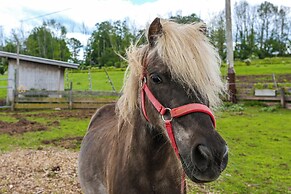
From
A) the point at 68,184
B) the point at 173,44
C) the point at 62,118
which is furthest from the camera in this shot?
the point at 62,118

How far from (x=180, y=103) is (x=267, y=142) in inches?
262

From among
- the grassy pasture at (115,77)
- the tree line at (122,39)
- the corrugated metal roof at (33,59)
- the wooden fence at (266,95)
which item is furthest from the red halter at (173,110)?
the tree line at (122,39)

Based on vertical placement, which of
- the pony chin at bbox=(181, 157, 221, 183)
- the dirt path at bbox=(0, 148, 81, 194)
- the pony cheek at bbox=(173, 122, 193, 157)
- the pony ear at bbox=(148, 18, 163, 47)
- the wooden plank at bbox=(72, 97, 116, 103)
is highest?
the pony ear at bbox=(148, 18, 163, 47)

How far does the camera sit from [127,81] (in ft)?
7.56

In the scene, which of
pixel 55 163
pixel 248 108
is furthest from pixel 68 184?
pixel 248 108

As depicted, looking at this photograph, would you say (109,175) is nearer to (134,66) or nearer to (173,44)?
(134,66)

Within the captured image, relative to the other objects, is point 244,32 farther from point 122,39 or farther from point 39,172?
point 39,172

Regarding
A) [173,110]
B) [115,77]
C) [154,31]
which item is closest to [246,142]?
[154,31]

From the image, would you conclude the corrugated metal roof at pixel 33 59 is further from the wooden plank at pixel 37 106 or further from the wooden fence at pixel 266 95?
the wooden fence at pixel 266 95

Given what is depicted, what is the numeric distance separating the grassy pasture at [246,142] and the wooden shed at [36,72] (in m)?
5.07

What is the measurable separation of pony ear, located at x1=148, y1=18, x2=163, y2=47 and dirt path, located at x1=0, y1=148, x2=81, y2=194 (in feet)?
11.2

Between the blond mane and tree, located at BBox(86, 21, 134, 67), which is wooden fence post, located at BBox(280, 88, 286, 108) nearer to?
the blond mane

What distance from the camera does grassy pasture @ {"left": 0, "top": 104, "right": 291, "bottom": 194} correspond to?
4910 mm

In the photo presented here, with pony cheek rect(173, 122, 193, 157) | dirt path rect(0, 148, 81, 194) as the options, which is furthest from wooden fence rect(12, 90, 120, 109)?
pony cheek rect(173, 122, 193, 157)
